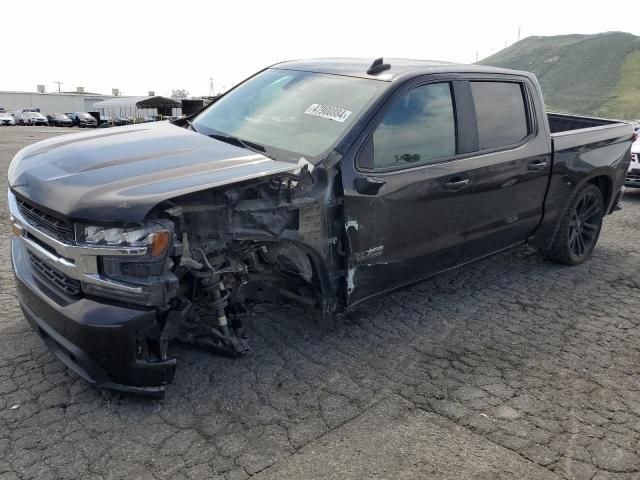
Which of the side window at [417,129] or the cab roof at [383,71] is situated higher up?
the cab roof at [383,71]

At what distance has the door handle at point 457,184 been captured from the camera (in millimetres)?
3781

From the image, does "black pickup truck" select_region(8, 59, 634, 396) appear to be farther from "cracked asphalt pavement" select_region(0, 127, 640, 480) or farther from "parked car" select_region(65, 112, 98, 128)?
"parked car" select_region(65, 112, 98, 128)

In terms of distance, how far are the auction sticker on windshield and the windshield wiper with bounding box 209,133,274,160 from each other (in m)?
0.46

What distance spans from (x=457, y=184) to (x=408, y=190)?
506 millimetres

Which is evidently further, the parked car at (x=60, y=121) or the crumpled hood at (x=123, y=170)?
the parked car at (x=60, y=121)

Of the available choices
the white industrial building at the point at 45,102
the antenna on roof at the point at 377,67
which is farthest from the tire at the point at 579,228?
the white industrial building at the point at 45,102

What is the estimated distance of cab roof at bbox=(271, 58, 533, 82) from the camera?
374 cm

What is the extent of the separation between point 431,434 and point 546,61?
4117 inches

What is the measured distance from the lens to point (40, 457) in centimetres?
247

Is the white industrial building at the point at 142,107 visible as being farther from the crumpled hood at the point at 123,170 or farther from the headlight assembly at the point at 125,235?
the headlight assembly at the point at 125,235

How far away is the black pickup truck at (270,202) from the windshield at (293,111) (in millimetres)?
16

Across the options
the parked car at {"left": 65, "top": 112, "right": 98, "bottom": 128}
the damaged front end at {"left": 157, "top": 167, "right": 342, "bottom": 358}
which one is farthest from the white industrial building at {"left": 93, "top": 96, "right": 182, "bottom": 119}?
the damaged front end at {"left": 157, "top": 167, "right": 342, "bottom": 358}

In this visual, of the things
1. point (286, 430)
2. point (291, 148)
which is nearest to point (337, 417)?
point (286, 430)

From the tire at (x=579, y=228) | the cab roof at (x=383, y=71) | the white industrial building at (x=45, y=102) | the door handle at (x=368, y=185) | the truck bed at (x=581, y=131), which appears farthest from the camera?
the white industrial building at (x=45, y=102)
